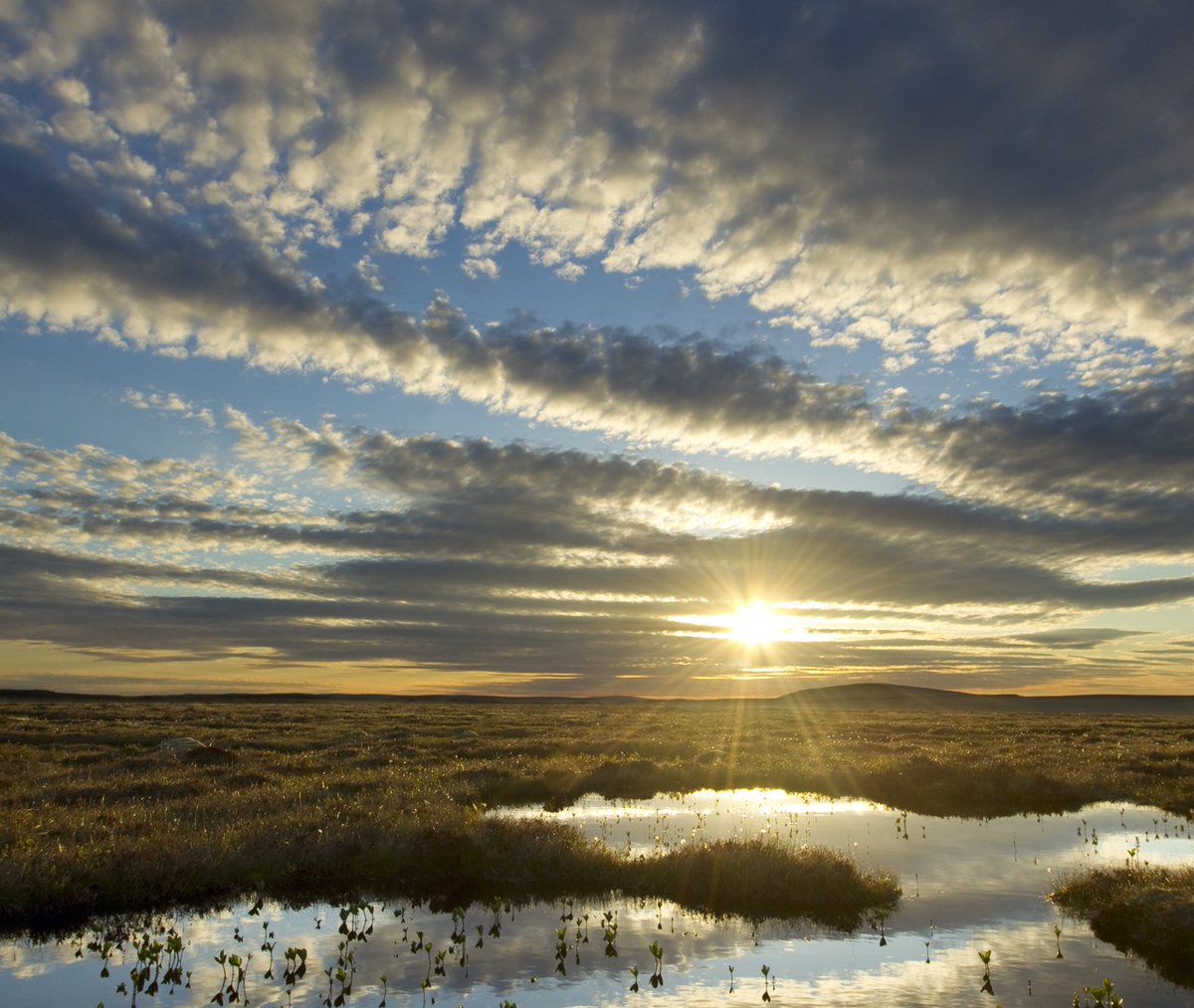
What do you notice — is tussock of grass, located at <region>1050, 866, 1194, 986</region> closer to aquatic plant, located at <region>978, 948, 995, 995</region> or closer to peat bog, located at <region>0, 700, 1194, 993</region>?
peat bog, located at <region>0, 700, 1194, 993</region>

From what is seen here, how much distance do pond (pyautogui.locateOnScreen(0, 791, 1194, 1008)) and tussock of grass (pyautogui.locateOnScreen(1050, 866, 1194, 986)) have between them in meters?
0.43

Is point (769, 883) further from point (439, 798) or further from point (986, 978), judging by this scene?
point (439, 798)

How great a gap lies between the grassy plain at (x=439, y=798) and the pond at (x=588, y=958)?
4.03ft

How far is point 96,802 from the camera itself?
21.6 metres

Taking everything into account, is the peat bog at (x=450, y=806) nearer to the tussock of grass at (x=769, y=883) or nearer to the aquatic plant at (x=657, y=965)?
the tussock of grass at (x=769, y=883)

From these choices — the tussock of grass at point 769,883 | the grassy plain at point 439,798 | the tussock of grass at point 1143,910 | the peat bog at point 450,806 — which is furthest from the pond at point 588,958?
the grassy plain at point 439,798

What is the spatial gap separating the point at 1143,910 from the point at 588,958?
912cm

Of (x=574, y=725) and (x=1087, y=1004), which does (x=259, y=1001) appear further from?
(x=574, y=725)

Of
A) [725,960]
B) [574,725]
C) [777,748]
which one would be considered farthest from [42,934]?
[574,725]

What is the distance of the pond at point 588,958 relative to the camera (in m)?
10.1

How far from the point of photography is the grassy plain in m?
14.6

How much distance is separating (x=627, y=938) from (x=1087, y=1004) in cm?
613

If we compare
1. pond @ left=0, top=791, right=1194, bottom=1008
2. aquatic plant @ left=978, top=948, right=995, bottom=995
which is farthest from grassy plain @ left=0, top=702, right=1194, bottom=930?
aquatic plant @ left=978, top=948, right=995, bottom=995

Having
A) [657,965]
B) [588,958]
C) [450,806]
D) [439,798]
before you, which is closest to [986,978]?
[657,965]
